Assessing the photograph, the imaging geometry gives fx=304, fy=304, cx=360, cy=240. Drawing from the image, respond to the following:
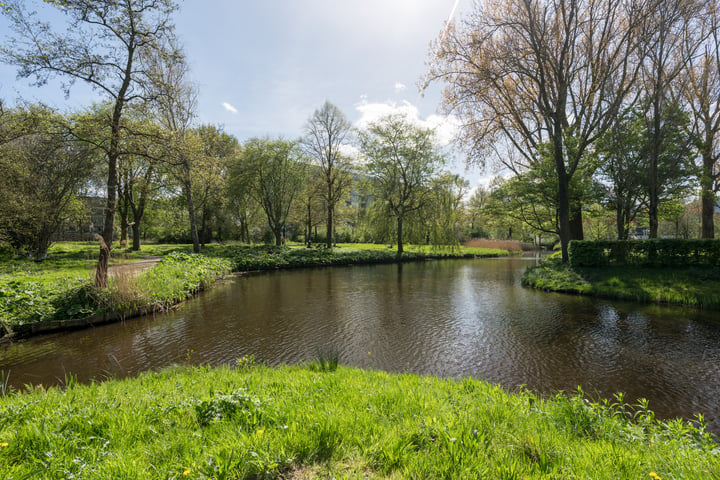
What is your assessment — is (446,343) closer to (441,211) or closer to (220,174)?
(441,211)

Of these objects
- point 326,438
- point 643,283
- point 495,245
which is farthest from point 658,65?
Result: point 495,245

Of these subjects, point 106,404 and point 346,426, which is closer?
point 346,426

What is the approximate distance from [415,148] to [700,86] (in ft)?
55.2

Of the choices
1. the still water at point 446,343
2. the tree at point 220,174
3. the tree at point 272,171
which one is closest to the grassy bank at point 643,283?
the still water at point 446,343

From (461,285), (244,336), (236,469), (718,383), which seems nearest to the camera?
(236,469)

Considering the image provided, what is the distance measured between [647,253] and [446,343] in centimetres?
1146

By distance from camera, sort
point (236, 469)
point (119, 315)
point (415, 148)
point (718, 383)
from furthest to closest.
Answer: point (415, 148)
point (119, 315)
point (718, 383)
point (236, 469)

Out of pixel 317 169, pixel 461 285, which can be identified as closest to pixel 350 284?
pixel 461 285

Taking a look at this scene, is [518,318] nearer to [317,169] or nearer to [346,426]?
[346,426]

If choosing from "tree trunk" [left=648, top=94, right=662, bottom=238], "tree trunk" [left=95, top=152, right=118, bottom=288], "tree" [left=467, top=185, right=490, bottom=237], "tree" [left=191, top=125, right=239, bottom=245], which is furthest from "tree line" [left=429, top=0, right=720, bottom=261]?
"tree" [left=467, top=185, right=490, bottom=237]

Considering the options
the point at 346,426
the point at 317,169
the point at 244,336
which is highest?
the point at 317,169

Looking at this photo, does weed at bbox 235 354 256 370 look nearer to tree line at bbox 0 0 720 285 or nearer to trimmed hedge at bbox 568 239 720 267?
tree line at bbox 0 0 720 285

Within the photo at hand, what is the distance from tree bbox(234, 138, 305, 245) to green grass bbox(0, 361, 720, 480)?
2431 cm

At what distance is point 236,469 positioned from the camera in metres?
2.10
